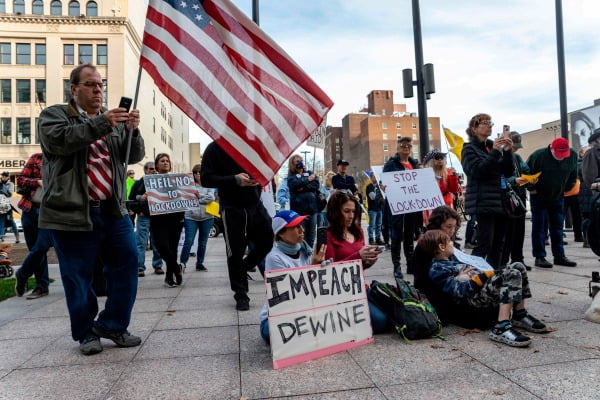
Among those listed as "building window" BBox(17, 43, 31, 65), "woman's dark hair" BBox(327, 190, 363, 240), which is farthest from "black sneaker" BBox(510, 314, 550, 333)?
"building window" BBox(17, 43, 31, 65)

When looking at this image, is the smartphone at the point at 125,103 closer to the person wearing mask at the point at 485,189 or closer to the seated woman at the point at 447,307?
the seated woman at the point at 447,307

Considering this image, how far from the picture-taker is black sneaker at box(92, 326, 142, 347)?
142 inches

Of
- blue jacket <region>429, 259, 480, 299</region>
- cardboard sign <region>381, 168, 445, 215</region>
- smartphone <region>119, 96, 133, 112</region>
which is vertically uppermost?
smartphone <region>119, 96, 133, 112</region>

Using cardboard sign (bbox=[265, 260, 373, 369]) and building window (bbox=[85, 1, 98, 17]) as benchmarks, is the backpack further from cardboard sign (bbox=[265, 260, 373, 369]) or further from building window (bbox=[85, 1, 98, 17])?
building window (bbox=[85, 1, 98, 17])

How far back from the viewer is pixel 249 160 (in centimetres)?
379

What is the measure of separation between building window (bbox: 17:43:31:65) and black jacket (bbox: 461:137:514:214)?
4512cm

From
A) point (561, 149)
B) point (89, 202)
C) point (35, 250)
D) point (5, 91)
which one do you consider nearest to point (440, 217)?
point (89, 202)

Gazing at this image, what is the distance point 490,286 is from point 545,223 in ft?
14.7

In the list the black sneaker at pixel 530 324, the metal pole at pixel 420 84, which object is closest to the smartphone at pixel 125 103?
the black sneaker at pixel 530 324

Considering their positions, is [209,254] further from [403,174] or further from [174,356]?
[174,356]

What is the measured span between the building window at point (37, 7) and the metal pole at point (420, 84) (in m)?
42.1

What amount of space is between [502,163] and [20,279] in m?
5.75

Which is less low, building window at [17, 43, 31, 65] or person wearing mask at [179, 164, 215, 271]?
building window at [17, 43, 31, 65]

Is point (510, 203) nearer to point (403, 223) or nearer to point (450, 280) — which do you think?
point (403, 223)
